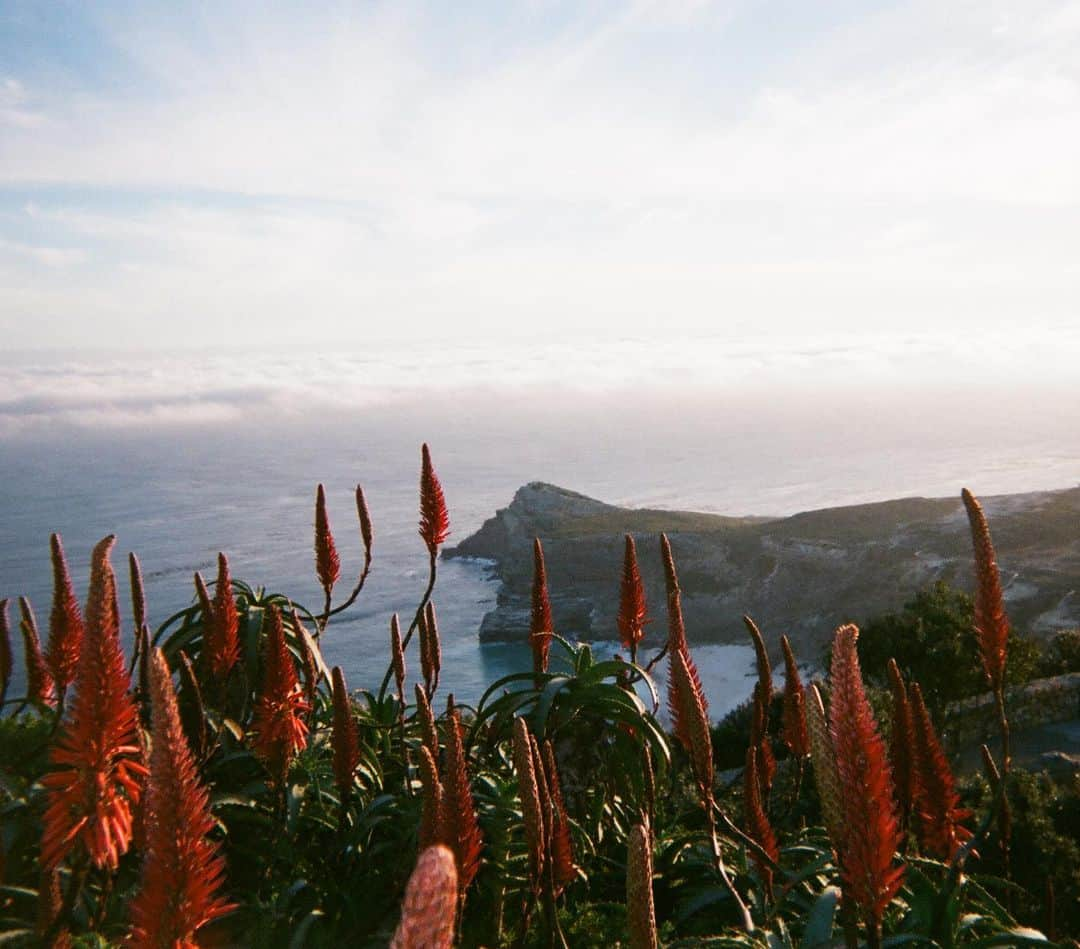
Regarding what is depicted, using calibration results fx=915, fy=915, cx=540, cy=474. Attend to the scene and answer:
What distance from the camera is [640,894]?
69.7 inches

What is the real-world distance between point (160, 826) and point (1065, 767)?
1891cm

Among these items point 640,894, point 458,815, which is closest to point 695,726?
point 458,815

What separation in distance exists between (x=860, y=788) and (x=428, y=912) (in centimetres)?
105

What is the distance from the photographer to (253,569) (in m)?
106

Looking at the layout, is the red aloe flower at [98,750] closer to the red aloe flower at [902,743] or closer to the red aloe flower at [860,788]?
the red aloe flower at [860,788]

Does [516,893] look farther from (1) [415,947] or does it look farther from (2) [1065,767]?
(2) [1065,767]

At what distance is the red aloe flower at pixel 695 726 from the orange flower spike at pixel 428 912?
1793 mm

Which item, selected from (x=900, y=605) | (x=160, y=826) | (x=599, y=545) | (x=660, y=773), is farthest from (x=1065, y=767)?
(x=599, y=545)

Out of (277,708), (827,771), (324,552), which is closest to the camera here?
(827,771)

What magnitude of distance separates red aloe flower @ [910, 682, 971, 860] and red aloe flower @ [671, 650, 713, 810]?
767 millimetres

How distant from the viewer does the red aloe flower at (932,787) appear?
3.09 metres

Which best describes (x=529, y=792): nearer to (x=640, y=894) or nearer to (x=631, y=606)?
(x=640, y=894)

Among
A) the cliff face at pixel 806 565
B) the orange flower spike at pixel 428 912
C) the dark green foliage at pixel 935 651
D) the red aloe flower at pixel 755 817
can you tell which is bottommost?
the cliff face at pixel 806 565

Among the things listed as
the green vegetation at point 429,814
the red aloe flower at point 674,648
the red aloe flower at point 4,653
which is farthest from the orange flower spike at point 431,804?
the red aloe flower at point 4,653
